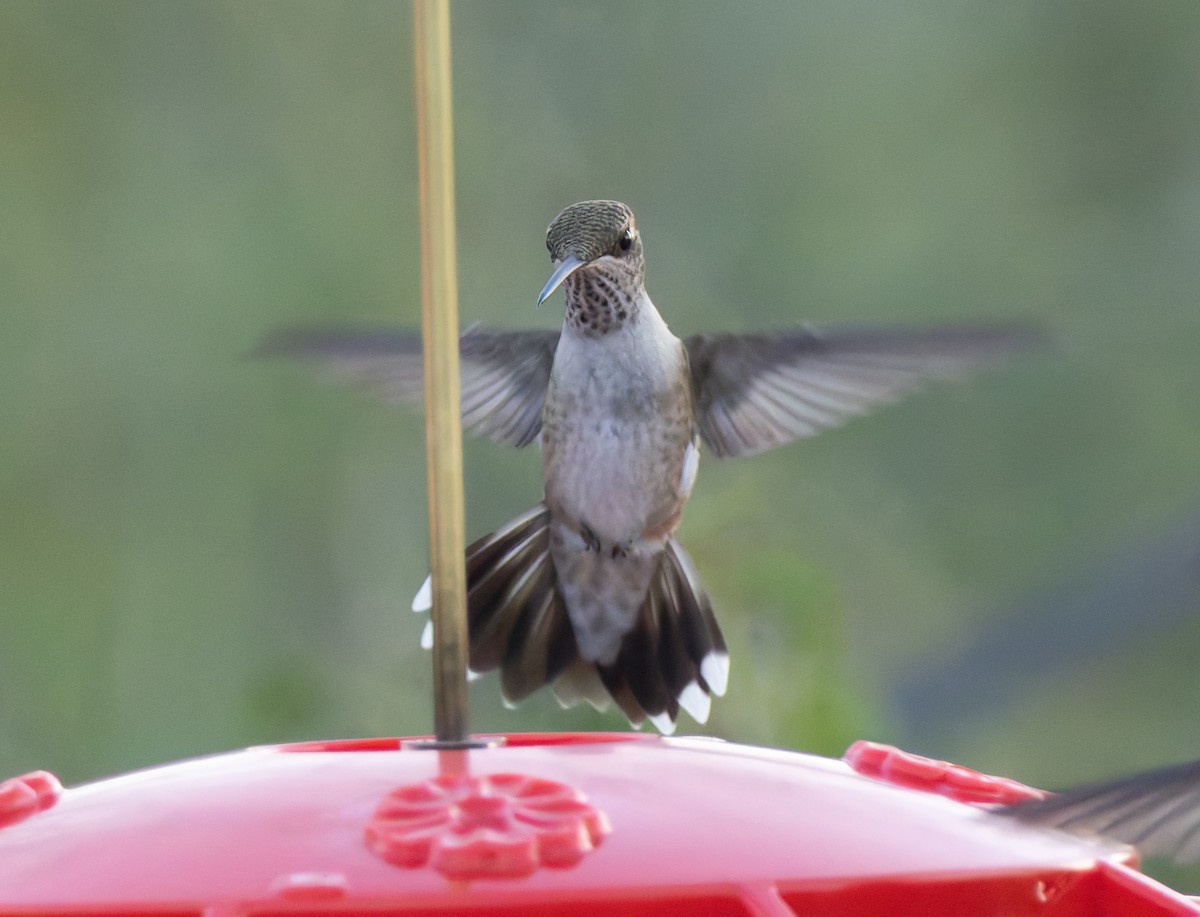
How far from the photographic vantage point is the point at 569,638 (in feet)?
10.9

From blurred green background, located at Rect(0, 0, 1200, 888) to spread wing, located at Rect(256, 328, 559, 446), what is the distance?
3.46ft

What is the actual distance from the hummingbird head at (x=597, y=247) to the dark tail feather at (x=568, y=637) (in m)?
0.51

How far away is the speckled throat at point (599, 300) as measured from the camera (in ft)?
10.1

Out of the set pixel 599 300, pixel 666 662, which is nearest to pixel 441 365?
pixel 599 300

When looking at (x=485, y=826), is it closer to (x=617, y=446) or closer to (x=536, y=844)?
(x=536, y=844)

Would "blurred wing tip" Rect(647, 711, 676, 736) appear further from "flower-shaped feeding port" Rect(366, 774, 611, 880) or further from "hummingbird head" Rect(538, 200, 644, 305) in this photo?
"flower-shaped feeding port" Rect(366, 774, 611, 880)

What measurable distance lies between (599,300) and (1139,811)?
1.83 metres

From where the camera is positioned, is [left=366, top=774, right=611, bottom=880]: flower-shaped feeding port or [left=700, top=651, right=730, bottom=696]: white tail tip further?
[left=700, top=651, right=730, bottom=696]: white tail tip

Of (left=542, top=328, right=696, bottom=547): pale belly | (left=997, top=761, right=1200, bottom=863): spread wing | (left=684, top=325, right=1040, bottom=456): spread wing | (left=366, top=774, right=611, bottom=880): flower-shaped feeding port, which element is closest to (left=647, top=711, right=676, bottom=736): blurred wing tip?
(left=542, top=328, right=696, bottom=547): pale belly

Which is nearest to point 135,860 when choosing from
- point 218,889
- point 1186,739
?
point 218,889

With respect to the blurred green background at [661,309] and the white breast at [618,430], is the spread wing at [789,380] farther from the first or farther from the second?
the blurred green background at [661,309]

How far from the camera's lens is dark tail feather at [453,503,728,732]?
10.7ft

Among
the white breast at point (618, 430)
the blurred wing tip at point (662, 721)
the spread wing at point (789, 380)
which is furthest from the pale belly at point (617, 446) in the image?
the blurred wing tip at point (662, 721)

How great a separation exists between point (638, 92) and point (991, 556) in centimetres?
179
